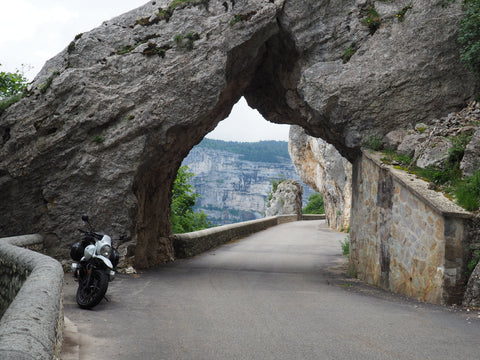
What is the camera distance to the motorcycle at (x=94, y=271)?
706cm

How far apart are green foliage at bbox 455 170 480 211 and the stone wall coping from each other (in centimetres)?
15

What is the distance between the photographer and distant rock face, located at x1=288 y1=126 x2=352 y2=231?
33719 mm

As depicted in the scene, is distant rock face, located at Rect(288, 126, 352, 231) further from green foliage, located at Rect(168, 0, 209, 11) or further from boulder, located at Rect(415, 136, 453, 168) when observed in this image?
boulder, located at Rect(415, 136, 453, 168)

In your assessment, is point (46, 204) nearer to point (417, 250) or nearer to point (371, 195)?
point (371, 195)

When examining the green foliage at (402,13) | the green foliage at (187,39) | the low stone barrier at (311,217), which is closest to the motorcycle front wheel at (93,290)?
the green foliage at (187,39)

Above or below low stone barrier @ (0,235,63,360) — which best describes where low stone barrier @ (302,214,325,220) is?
below

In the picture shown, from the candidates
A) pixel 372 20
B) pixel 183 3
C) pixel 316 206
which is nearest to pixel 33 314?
pixel 183 3

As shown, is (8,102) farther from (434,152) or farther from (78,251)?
(434,152)

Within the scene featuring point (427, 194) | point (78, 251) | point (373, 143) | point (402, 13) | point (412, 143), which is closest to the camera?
point (78, 251)

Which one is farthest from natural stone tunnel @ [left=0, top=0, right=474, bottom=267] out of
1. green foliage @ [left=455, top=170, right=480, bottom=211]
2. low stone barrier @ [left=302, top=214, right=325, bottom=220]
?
low stone barrier @ [left=302, top=214, right=325, bottom=220]

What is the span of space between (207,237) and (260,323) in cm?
1323

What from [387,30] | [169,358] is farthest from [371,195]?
[169,358]

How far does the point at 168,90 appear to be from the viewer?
11.9 meters

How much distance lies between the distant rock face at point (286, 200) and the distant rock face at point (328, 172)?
412cm
